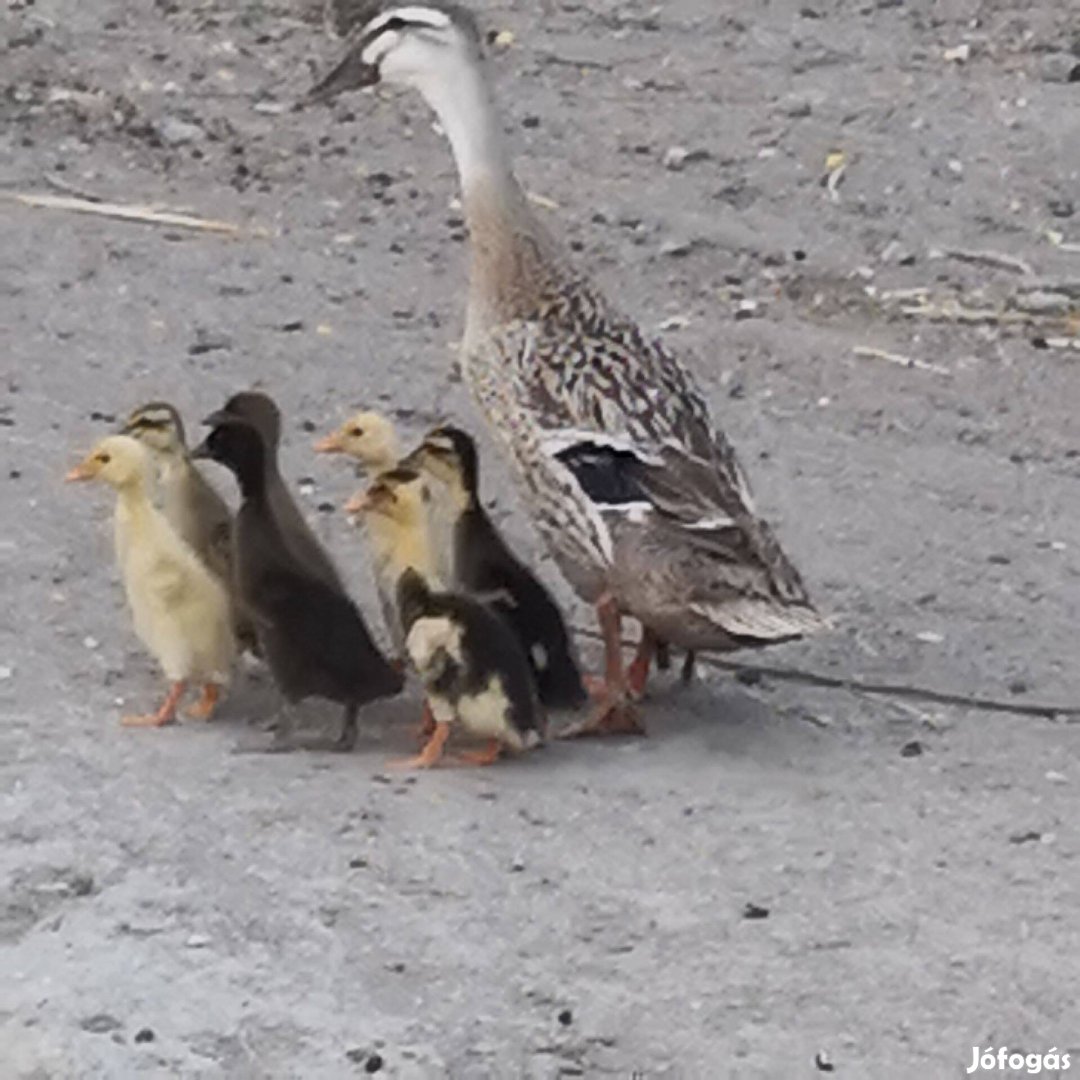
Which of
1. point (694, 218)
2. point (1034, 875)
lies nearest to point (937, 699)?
point (1034, 875)

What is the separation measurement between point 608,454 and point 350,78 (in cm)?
165

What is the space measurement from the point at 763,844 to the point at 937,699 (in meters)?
1.20

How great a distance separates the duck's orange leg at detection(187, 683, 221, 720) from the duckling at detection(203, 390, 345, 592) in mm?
362

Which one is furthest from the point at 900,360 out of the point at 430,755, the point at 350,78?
the point at 430,755

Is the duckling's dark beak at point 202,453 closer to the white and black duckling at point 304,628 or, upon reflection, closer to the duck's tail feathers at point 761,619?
the white and black duckling at point 304,628

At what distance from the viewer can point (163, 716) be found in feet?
21.4

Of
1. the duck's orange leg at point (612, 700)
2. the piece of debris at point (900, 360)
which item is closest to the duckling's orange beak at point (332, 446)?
the duck's orange leg at point (612, 700)

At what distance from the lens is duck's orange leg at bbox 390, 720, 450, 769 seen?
20.7 feet

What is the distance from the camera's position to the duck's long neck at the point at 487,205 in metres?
7.19

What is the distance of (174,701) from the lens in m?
6.56

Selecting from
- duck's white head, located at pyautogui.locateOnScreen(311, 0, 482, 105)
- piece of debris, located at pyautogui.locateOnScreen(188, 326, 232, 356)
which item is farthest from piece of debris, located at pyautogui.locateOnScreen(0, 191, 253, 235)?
duck's white head, located at pyautogui.locateOnScreen(311, 0, 482, 105)

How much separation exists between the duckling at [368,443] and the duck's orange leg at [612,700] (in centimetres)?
68

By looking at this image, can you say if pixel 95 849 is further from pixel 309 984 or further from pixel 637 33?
pixel 637 33

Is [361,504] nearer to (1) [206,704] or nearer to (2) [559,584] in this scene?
(1) [206,704]
